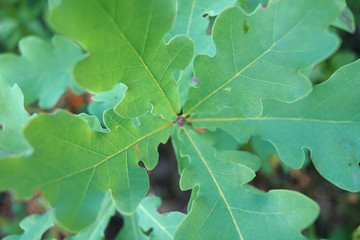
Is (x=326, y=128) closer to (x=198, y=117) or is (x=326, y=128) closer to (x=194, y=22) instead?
(x=198, y=117)

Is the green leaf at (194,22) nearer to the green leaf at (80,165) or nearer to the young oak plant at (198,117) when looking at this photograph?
the young oak plant at (198,117)

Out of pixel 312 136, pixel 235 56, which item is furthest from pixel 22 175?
pixel 312 136

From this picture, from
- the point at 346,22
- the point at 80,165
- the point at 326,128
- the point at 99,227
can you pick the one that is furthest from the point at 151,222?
the point at 346,22

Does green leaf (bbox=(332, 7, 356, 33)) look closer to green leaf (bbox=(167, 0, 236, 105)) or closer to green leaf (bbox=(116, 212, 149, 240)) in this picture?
green leaf (bbox=(167, 0, 236, 105))

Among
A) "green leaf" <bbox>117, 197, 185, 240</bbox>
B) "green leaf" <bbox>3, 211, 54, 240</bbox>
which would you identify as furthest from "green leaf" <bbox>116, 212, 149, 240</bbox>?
"green leaf" <bbox>3, 211, 54, 240</bbox>

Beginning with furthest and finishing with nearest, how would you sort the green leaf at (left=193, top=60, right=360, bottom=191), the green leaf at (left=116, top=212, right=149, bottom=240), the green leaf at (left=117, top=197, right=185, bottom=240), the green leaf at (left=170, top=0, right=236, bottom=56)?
the green leaf at (left=116, top=212, right=149, bottom=240), the green leaf at (left=117, top=197, right=185, bottom=240), the green leaf at (left=170, top=0, right=236, bottom=56), the green leaf at (left=193, top=60, right=360, bottom=191)

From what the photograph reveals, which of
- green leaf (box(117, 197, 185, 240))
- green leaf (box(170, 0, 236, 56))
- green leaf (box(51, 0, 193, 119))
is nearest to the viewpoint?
green leaf (box(51, 0, 193, 119))
